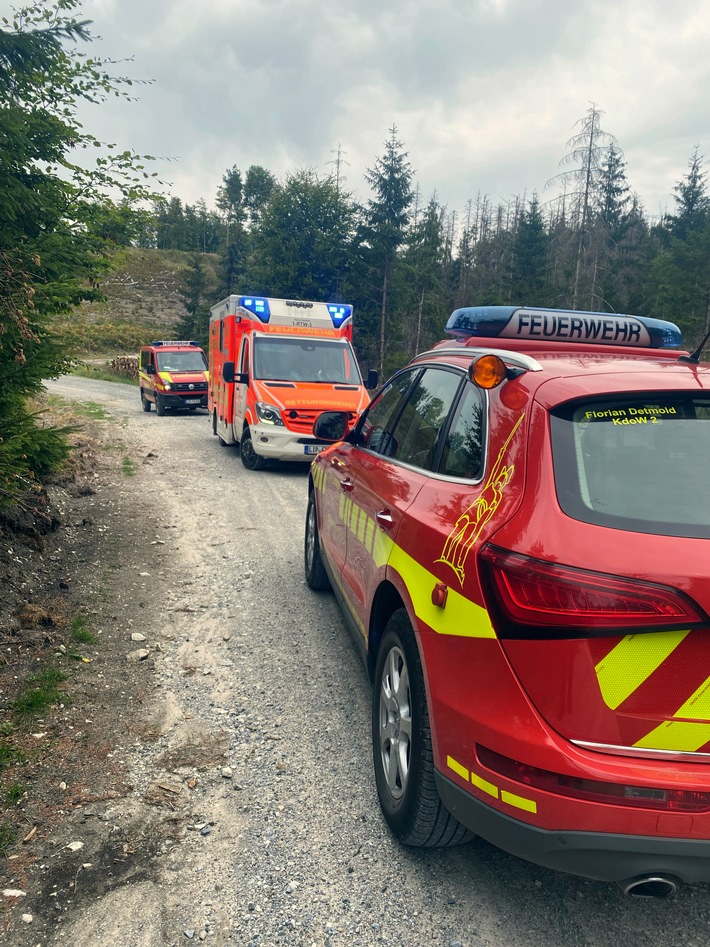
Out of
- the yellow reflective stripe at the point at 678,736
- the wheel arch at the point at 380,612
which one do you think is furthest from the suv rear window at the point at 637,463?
the wheel arch at the point at 380,612

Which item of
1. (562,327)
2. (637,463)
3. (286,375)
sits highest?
(562,327)

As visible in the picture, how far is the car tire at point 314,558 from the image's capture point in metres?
5.47

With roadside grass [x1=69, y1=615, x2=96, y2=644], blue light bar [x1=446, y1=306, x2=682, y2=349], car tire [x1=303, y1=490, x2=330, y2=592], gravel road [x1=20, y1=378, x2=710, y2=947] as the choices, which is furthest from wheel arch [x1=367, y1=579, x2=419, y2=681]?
roadside grass [x1=69, y1=615, x2=96, y2=644]

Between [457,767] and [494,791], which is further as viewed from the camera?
[457,767]

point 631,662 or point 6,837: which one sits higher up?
point 631,662

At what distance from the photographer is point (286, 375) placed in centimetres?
1147

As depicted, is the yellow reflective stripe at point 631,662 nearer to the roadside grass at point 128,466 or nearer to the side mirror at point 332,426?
the side mirror at point 332,426

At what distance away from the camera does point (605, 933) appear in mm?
2307

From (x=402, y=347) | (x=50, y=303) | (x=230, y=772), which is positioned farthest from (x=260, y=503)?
(x=402, y=347)

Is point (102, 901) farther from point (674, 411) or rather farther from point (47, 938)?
point (674, 411)

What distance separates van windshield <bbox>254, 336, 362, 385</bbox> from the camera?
11.5m

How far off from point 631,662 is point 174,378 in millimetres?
20732

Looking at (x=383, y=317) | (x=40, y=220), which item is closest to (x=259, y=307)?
(x=40, y=220)

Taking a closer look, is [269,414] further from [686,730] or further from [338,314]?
[686,730]
